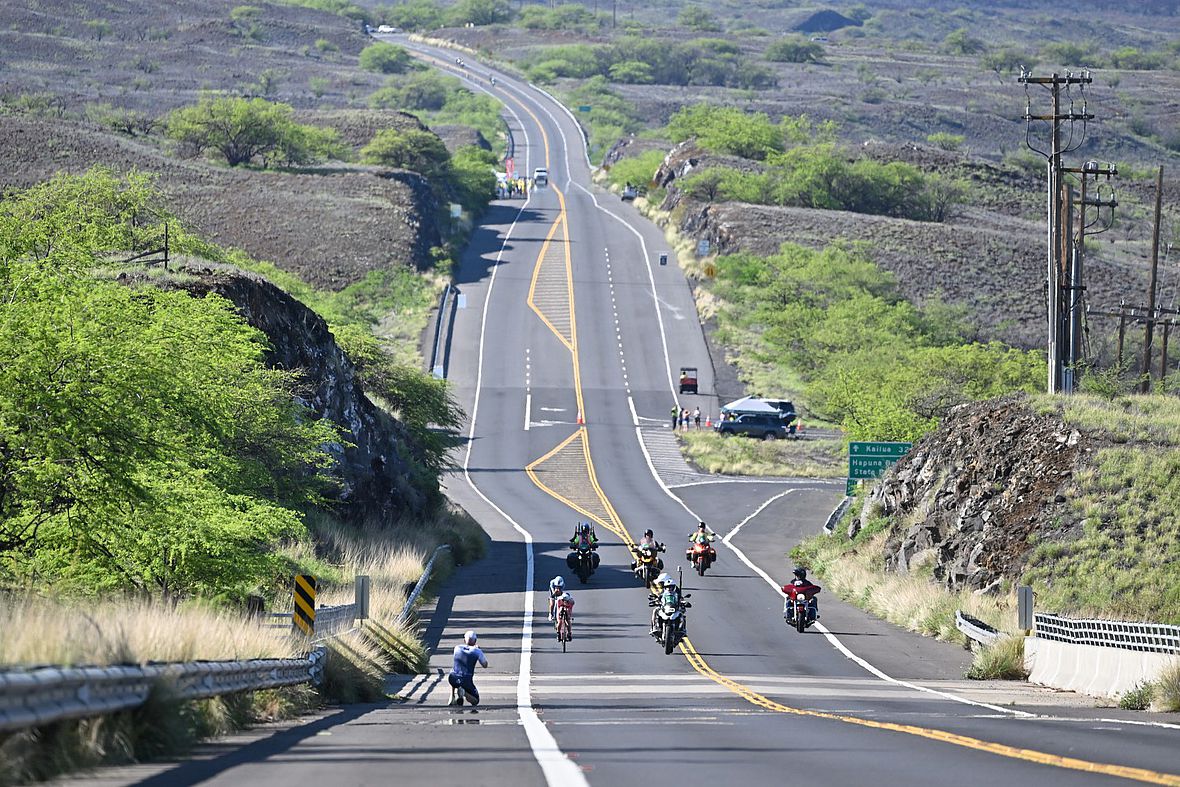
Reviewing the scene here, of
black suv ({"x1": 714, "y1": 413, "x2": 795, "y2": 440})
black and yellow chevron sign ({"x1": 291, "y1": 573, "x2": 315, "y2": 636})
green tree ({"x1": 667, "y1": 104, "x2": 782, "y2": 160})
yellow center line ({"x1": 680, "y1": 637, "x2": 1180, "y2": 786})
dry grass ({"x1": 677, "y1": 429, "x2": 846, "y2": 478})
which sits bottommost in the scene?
dry grass ({"x1": 677, "y1": 429, "x2": 846, "y2": 478})

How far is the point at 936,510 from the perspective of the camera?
43219 mm

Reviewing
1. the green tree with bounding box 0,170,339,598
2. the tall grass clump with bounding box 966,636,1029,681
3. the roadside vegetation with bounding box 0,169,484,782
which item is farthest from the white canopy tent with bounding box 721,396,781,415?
the green tree with bounding box 0,170,339,598

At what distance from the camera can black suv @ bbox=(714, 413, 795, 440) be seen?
85.6 m

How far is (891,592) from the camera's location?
41.3 meters

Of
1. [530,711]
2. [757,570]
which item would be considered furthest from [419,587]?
[530,711]

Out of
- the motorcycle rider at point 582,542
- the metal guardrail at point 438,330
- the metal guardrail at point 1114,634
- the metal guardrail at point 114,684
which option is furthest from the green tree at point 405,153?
the metal guardrail at point 114,684

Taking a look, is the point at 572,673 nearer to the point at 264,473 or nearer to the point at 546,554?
the point at 264,473

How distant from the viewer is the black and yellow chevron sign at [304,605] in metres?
21.3

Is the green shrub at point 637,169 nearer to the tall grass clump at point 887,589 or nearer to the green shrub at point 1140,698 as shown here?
the tall grass clump at point 887,589

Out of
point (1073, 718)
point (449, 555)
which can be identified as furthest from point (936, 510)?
point (1073, 718)

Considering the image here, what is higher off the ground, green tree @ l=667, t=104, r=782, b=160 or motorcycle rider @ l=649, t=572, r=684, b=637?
green tree @ l=667, t=104, r=782, b=160

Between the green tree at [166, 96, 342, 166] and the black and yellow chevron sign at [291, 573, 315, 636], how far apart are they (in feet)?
403

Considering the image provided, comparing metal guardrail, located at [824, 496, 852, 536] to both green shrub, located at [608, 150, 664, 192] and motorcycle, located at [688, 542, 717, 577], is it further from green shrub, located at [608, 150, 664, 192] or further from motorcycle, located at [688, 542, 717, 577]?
green shrub, located at [608, 150, 664, 192]

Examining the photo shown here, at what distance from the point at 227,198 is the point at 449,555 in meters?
83.8
